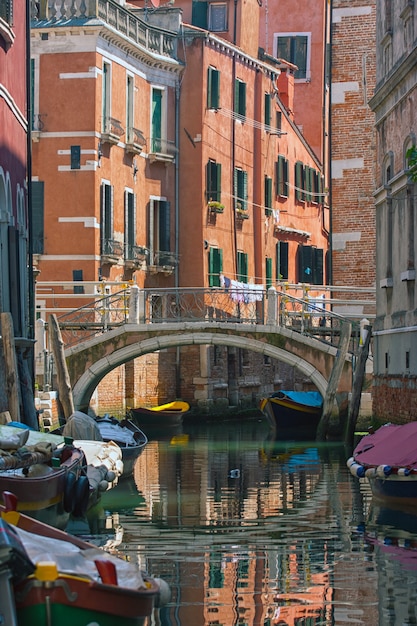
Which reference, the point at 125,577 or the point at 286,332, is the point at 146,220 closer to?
the point at 286,332

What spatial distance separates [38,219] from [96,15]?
13.6 ft

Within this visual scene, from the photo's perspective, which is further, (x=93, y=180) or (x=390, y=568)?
(x=93, y=180)

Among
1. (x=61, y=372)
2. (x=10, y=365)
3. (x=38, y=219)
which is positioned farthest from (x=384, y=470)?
(x=38, y=219)

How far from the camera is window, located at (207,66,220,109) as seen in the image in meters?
32.6

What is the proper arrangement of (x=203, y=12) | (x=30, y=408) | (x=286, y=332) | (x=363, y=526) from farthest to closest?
1. (x=203, y=12)
2. (x=286, y=332)
3. (x=30, y=408)
4. (x=363, y=526)

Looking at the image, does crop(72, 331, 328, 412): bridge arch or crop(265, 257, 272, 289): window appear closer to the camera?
crop(72, 331, 328, 412): bridge arch

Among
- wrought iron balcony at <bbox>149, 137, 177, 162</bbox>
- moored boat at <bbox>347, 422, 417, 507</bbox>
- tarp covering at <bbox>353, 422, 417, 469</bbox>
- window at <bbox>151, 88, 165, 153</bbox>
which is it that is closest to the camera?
moored boat at <bbox>347, 422, 417, 507</bbox>

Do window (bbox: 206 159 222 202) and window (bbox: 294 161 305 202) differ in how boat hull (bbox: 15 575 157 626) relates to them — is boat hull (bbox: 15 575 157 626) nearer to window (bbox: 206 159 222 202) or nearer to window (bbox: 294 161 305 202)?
window (bbox: 206 159 222 202)

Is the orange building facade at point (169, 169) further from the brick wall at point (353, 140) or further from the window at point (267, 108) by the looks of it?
the brick wall at point (353, 140)

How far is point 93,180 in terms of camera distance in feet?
93.7

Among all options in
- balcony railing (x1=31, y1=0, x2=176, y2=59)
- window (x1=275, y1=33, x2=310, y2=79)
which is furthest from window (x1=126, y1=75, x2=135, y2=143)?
window (x1=275, y1=33, x2=310, y2=79)

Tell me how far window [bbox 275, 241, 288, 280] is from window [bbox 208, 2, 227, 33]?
5.81m

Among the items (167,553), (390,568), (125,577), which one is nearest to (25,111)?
(167,553)

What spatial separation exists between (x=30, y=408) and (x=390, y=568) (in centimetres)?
825
